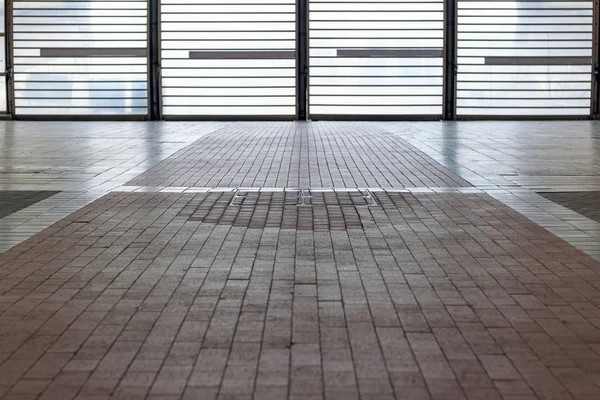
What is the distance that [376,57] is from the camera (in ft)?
90.0

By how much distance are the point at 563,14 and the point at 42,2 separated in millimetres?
15230

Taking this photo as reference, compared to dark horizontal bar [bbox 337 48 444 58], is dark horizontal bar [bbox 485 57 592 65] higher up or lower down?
lower down

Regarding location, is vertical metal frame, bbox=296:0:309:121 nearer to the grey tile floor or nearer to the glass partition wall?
the glass partition wall

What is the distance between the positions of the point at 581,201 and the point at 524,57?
18208mm

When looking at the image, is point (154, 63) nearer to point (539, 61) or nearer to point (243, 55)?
point (243, 55)

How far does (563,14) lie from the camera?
2695 cm

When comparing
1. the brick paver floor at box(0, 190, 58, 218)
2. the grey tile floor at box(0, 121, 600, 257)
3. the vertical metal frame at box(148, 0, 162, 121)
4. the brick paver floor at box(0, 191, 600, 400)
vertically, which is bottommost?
the brick paver floor at box(0, 191, 600, 400)

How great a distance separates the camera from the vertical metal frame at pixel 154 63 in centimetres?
2684

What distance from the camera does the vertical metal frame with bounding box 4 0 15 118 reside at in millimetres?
26891

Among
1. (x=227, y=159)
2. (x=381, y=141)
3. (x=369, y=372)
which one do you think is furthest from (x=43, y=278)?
(x=381, y=141)

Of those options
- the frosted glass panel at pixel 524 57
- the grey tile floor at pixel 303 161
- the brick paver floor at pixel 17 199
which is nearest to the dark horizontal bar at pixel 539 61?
the frosted glass panel at pixel 524 57

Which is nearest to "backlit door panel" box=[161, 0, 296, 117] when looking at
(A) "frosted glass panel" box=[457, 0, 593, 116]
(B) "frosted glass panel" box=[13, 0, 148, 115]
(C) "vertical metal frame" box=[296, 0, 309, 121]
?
(C) "vertical metal frame" box=[296, 0, 309, 121]

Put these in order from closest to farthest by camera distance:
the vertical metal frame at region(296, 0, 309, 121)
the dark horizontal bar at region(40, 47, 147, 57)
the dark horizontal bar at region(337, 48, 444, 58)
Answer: the vertical metal frame at region(296, 0, 309, 121) → the dark horizontal bar at region(40, 47, 147, 57) → the dark horizontal bar at region(337, 48, 444, 58)

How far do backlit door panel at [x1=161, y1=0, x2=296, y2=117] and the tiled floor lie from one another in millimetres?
14780
